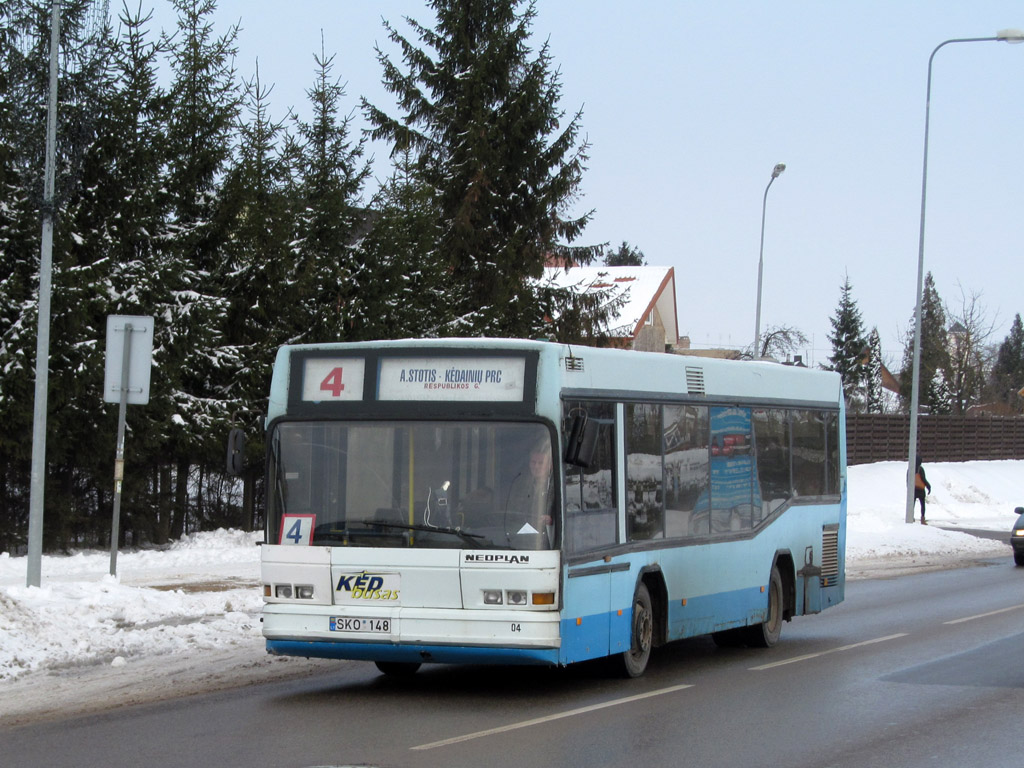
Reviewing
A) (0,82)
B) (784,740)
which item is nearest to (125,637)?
(784,740)

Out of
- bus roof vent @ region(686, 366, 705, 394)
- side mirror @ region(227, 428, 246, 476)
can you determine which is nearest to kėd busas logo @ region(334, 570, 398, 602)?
side mirror @ region(227, 428, 246, 476)

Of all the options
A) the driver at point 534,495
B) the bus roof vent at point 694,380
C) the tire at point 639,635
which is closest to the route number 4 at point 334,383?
the driver at point 534,495

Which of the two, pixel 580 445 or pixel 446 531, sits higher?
pixel 580 445

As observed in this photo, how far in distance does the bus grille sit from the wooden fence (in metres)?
35.6

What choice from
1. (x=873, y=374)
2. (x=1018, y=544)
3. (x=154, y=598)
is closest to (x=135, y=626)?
(x=154, y=598)

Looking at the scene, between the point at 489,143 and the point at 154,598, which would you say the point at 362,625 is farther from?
the point at 489,143

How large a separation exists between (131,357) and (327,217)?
9854 millimetres

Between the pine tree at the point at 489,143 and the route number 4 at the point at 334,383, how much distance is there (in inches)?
833

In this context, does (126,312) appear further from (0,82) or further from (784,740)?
(784,740)

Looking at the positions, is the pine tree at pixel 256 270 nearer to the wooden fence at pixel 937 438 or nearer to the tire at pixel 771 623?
the tire at pixel 771 623

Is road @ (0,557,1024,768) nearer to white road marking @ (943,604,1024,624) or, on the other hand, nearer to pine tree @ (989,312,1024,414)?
white road marking @ (943,604,1024,624)

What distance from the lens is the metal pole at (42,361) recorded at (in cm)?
1545

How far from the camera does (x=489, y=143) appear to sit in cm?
3341

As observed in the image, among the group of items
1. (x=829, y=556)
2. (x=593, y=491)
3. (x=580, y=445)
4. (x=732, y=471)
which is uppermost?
(x=580, y=445)
